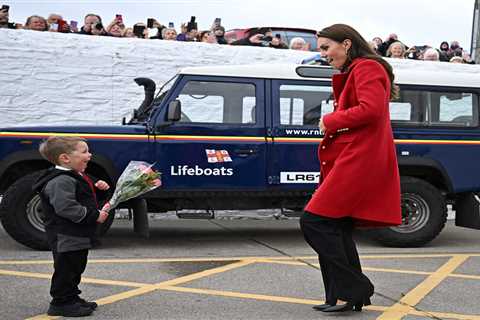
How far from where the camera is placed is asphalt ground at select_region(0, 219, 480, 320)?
192 inches

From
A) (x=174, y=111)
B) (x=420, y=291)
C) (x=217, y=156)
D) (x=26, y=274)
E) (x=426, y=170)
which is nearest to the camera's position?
(x=420, y=291)

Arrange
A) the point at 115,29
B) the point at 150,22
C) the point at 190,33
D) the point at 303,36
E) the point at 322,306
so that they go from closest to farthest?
the point at 322,306 < the point at 115,29 < the point at 150,22 < the point at 190,33 < the point at 303,36

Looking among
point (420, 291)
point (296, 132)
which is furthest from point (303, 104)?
point (420, 291)

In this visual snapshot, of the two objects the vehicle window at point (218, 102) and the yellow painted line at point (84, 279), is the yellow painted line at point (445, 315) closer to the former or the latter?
the yellow painted line at point (84, 279)

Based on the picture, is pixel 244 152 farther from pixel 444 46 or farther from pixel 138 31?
pixel 444 46

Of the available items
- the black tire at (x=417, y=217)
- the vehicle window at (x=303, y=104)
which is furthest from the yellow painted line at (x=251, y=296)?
the black tire at (x=417, y=217)

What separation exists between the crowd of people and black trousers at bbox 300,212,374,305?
7.89m

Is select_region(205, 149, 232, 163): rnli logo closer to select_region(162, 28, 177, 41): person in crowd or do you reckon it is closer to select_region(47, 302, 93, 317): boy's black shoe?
select_region(47, 302, 93, 317): boy's black shoe

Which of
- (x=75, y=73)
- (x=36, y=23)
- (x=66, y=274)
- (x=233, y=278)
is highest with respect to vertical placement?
(x=36, y=23)

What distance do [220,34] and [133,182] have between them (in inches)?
312

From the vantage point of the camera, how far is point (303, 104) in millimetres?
7840

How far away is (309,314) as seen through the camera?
15.6 ft

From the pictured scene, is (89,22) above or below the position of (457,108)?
above

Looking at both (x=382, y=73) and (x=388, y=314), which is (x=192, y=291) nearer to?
(x=388, y=314)
